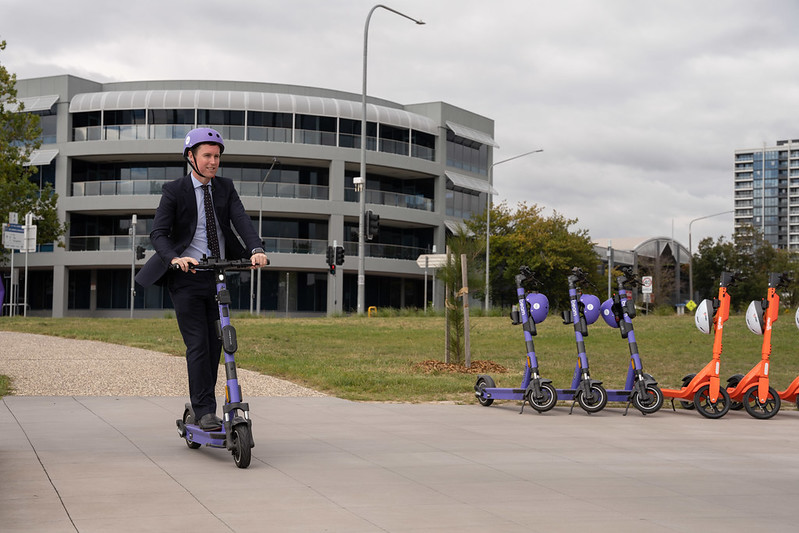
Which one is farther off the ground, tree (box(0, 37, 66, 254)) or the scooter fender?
tree (box(0, 37, 66, 254))

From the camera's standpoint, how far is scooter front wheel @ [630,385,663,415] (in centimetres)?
928

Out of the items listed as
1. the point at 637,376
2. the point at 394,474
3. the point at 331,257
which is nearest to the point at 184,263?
the point at 394,474

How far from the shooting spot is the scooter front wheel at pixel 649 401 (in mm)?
9281

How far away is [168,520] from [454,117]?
57829 mm

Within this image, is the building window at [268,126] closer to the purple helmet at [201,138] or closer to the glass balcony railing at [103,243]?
the glass balcony railing at [103,243]

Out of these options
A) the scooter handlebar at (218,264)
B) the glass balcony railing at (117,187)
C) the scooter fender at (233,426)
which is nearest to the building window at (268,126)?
the glass balcony railing at (117,187)

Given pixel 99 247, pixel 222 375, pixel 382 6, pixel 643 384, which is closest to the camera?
pixel 643 384

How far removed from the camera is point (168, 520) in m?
4.39

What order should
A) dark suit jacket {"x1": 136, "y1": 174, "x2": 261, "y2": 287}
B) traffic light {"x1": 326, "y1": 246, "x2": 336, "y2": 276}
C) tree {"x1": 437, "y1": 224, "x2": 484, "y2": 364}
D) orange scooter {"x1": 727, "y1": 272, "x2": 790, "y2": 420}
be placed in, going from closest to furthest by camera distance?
dark suit jacket {"x1": 136, "y1": 174, "x2": 261, "y2": 287} < orange scooter {"x1": 727, "y1": 272, "x2": 790, "y2": 420} < tree {"x1": 437, "y1": 224, "x2": 484, "y2": 364} < traffic light {"x1": 326, "y1": 246, "x2": 336, "y2": 276}

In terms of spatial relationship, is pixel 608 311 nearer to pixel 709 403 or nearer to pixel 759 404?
pixel 709 403

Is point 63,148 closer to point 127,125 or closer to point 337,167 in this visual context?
point 127,125

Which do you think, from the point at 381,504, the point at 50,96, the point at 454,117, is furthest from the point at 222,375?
the point at 454,117

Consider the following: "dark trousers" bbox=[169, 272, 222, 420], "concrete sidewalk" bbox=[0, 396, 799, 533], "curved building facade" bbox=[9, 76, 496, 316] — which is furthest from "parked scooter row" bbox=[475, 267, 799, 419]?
"curved building facade" bbox=[9, 76, 496, 316]

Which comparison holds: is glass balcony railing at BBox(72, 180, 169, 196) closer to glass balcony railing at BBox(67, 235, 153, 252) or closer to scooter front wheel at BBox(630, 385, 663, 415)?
glass balcony railing at BBox(67, 235, 153, 252)
